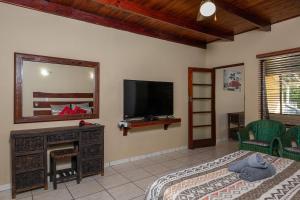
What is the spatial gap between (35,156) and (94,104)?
1.16 meters

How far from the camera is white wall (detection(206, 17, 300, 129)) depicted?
11.5 feet

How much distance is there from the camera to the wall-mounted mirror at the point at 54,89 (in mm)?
2725

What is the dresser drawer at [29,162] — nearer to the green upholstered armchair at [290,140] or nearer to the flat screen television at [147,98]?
the flat screen television at [147,98]

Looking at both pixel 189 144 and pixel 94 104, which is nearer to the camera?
pixel 94 104

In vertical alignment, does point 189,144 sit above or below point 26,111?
below

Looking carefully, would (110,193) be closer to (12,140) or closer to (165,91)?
(12,140)

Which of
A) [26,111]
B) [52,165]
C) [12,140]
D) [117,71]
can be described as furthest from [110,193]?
[117,71]

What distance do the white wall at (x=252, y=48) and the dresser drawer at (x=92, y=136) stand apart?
302 cm

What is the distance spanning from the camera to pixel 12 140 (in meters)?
2.40

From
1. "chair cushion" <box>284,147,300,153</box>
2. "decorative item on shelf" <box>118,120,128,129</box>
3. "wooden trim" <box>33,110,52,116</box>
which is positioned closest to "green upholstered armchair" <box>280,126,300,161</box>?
"chair cushion" <box>284,147,300,153</box>

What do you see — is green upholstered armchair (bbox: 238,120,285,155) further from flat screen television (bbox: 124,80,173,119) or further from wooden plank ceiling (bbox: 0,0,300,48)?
wooden plank ceiling (bbox: 0,0,300,48)

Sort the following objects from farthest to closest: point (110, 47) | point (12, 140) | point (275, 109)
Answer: point (275, 109) < point (110, 47) < point (12, 140)

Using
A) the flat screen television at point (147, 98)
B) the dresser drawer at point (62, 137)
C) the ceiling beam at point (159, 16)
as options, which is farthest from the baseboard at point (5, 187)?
the ceiling beam at point (159, 16)

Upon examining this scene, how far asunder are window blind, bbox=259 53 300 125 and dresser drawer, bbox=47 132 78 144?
3510 millimetres
